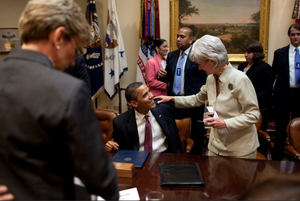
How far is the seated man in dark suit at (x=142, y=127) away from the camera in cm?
220

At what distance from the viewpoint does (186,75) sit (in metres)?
3.28

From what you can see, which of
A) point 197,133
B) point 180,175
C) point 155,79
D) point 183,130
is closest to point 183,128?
point 183,130

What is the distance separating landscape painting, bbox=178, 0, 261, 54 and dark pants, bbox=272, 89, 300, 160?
Result: 167 cm

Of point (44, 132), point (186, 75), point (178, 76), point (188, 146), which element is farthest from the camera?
point (178, 76)

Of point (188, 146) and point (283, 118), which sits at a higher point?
point (188, 146)

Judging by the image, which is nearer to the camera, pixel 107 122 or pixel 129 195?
pixel 129 195

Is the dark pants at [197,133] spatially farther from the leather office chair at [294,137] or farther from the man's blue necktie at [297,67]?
the man's blue necktie at [297,67]

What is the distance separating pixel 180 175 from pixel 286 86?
277cm

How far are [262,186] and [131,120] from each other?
1.67m

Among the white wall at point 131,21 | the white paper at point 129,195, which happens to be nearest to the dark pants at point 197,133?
the white paper at point 129,195

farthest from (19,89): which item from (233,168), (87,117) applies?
(233,168)

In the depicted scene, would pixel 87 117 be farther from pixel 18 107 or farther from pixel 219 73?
pixel 219 73

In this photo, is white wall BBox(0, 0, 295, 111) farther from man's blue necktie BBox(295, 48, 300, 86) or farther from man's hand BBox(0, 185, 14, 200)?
man's hand BBox(0, 185, 14, 200)

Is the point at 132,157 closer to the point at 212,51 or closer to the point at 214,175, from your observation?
the point at 214,175
